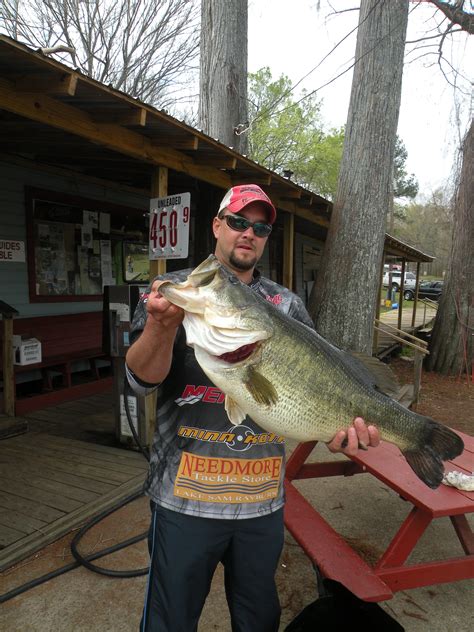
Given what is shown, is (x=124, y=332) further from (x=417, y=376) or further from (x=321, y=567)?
(x=417, y=376)

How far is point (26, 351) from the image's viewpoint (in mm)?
5535

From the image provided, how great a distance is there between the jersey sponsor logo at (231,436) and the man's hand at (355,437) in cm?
23

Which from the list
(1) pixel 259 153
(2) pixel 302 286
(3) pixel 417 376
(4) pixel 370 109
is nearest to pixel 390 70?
(4) pixel 370 109

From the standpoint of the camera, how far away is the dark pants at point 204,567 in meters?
1.66

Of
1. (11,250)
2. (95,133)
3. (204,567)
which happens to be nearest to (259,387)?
(204,567)

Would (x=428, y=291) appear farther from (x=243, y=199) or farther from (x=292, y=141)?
(x=243, y=199)

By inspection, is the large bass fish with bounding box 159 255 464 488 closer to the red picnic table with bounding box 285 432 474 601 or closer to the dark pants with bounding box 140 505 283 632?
the dark pants with bounding box 140 505 283 632

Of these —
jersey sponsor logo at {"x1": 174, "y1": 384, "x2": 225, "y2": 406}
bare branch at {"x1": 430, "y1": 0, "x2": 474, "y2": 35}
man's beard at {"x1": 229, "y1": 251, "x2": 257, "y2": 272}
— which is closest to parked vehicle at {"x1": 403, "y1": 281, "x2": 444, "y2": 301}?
bare branch at {"x1": 430, "y1": 0, "x2": 474, "y2": 35}

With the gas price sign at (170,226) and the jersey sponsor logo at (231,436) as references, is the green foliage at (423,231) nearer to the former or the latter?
the gas price sign at (170,226)

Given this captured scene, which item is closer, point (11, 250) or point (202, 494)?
point (202, 494)

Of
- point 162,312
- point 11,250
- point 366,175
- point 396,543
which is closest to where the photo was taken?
point 162,312

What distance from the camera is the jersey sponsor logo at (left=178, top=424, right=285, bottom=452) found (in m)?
1.72

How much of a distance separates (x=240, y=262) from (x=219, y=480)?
87 cm

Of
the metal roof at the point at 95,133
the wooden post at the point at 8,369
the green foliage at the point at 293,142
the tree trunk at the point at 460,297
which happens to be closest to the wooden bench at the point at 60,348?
the wooden post at the point at 8,369
